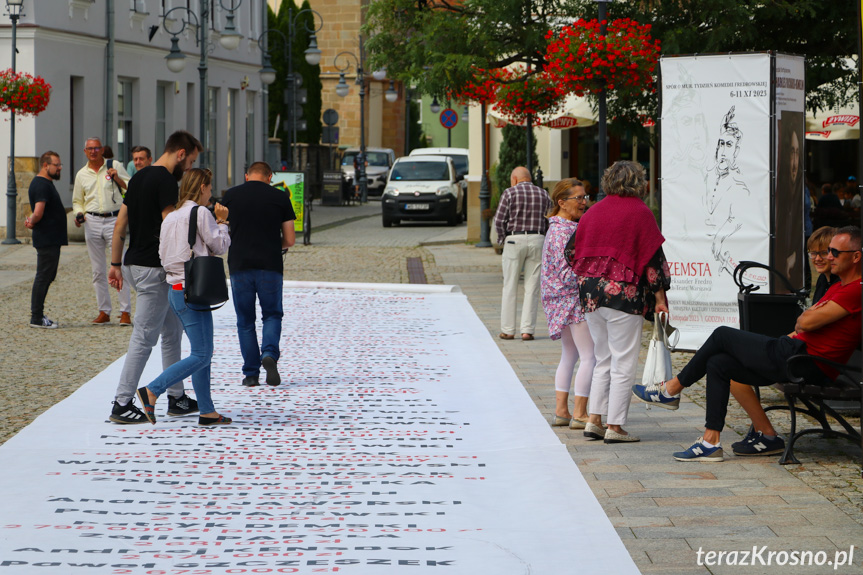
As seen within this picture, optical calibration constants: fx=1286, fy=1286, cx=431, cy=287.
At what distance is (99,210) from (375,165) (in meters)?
38.1

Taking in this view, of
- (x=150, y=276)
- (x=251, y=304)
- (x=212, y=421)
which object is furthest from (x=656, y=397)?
(x=251, y=304)

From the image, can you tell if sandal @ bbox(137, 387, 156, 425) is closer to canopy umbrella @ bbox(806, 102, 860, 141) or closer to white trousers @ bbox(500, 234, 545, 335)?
white trousers @ bbox(500, 234, 545, 335)

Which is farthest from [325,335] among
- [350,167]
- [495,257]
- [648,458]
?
[350,167]

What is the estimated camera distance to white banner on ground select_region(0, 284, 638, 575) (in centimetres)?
521

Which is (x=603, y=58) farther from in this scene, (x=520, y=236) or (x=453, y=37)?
(x=453, y=37)

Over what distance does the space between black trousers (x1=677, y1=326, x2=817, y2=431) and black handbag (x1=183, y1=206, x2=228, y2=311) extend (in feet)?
9.30

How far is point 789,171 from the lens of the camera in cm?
1067

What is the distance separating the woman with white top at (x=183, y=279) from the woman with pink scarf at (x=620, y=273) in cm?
224

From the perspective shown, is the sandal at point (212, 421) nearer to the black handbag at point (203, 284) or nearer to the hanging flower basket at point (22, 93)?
the black handbag at point (203, 284)

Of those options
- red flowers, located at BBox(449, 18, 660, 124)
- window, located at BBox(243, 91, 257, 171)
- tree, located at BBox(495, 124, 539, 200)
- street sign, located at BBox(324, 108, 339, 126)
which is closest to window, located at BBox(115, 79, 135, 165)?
window, located at BBox(243, 91, 257, 171)

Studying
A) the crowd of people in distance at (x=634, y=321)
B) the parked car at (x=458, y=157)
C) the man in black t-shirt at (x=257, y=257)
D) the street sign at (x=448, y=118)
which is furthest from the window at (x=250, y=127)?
the crowd of people in distance at (x=634, y=321)

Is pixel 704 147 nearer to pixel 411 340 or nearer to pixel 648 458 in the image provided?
pixel 411 340

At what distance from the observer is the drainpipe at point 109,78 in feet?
94.3

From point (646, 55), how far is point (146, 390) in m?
6.66
